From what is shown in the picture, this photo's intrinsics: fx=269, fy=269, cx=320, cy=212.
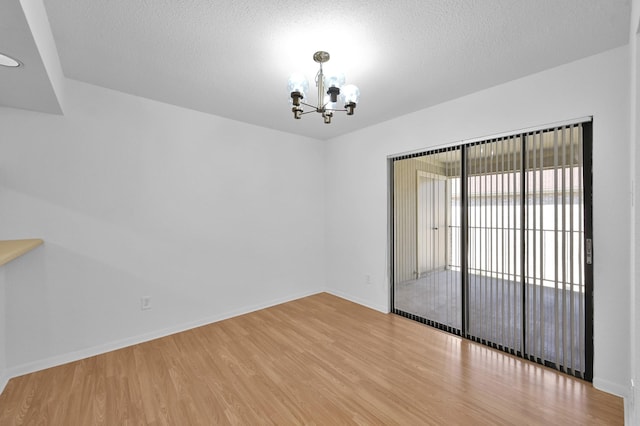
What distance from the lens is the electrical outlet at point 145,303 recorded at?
2.96 meters

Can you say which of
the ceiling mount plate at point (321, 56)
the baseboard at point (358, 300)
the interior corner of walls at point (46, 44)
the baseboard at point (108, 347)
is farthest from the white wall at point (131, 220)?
the ceiling mount plate at point (321, 56)

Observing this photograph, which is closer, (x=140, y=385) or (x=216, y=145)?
(x=140, y=385)

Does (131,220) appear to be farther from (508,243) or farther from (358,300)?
(508,243)

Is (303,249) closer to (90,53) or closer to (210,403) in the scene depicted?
(210,403)

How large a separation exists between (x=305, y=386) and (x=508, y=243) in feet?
7.69

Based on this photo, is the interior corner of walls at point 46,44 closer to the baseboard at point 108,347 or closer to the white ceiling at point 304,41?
the white ceiling at point 304,41

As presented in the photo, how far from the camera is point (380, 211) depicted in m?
3.86

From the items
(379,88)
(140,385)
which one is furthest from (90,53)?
(140,385)

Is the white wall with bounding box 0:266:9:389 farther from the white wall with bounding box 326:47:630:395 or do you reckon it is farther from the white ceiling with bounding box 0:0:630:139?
the white wall with bounding box 326:47:630:395

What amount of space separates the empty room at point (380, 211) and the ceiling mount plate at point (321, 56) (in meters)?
0.03

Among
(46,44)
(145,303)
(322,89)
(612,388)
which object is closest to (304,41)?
(322,89)

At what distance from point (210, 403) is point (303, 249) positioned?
2655mm

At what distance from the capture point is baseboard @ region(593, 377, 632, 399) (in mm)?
1998

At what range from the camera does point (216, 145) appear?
3.52m
